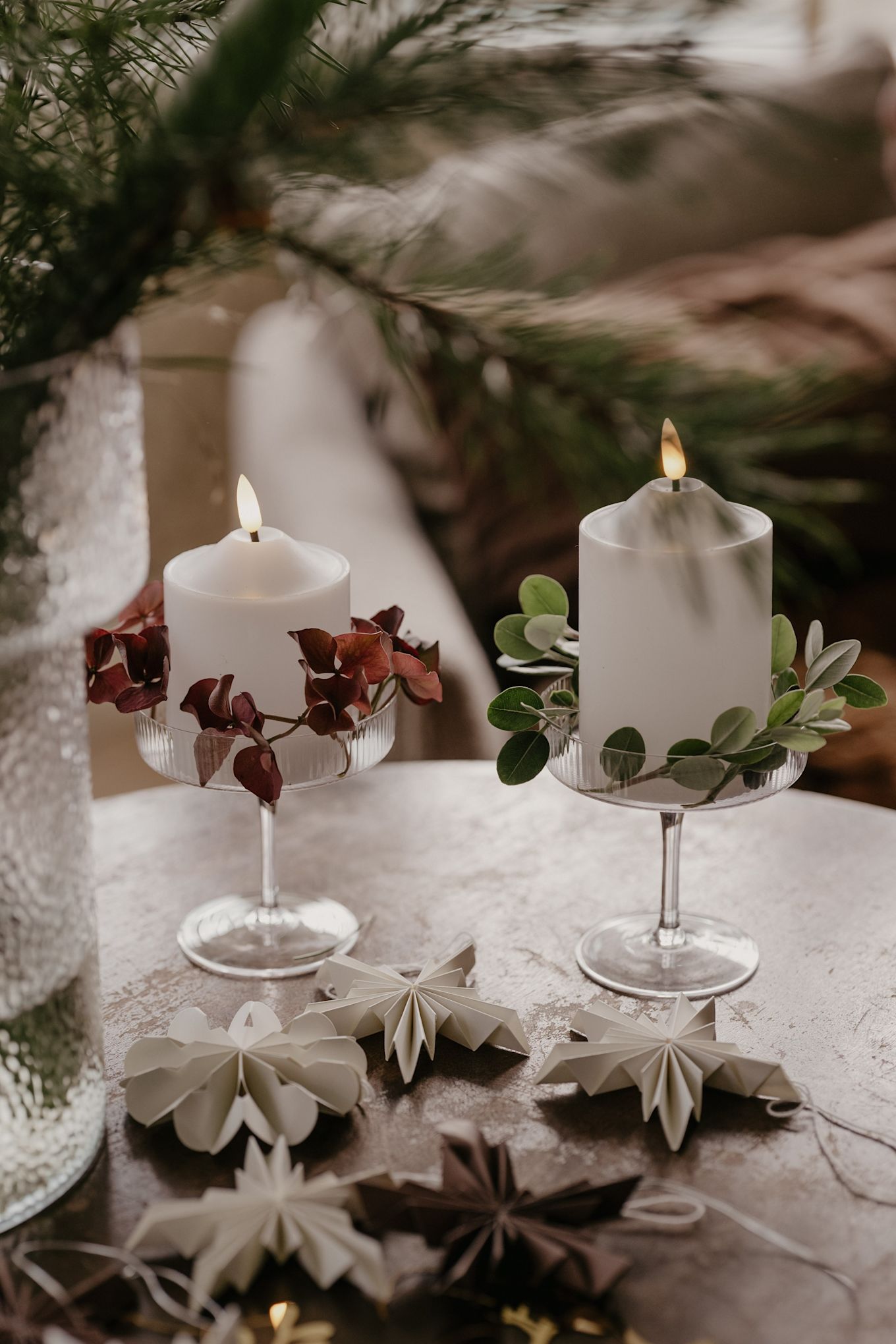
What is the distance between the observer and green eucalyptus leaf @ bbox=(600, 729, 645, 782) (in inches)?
28.9

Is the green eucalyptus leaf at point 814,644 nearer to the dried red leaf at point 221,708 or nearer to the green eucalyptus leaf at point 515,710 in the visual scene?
the green eucalyptus leaf at point 515,710

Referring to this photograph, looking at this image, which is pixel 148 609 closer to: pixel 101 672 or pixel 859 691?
pixel 101 672

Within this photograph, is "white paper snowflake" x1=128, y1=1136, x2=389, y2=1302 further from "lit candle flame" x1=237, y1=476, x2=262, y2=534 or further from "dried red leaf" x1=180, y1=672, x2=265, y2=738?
"lit candle flame" x1=237, y1=476, x2=262, y2=534

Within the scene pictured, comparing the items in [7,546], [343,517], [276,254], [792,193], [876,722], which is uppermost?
[792,193]

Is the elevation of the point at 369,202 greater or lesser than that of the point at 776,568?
greater

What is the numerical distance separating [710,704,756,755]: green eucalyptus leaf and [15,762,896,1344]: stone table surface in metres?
0.15

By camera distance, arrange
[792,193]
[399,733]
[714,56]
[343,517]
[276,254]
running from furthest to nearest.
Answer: [792,193] < [343,517] < [399,733] < [276,254] < [714,56]

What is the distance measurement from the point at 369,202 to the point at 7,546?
18 cm

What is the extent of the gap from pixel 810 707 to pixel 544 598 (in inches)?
6.9

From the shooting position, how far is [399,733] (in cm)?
133

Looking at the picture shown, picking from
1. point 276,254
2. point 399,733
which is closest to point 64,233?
point 276,254

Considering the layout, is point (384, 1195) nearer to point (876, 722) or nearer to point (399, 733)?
point (399, 733)

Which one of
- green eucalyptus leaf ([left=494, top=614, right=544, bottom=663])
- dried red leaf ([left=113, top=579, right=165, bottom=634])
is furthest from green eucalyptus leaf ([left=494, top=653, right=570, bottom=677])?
dried red leaf ([left=113, top=579, right=165, bottom=634])

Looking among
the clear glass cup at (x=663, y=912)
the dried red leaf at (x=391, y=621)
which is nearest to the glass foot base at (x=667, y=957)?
the clear glass cup at (x=663, y=912)
